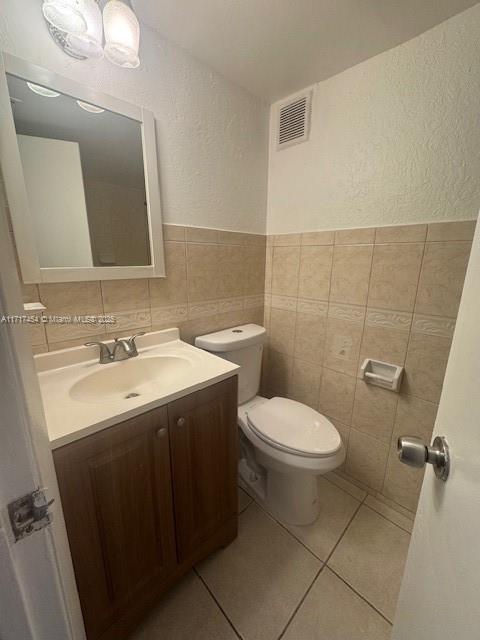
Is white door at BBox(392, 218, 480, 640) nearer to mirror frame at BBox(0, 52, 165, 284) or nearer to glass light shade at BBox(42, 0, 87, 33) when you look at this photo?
mirror frame at BBox(0, 52, 165, 284)

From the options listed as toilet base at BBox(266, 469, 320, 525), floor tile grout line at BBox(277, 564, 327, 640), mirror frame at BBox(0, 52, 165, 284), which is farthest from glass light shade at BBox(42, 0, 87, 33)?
floor tile grout line at BBox(277, 564, 327, 640)

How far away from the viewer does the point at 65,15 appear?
0.77m

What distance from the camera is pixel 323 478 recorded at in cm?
154

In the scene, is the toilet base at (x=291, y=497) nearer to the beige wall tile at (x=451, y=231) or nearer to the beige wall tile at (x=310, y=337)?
the beige wall tile at (x=310, y=337)

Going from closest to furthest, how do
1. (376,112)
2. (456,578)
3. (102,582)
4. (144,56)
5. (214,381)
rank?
1. (456,578)
2. (102,582)
3. (214,381)
4. (144,56)
5. (376,112)

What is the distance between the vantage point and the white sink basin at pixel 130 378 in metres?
0.98

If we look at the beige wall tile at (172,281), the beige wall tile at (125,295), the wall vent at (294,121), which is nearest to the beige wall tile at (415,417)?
the beige wall tile at (172,281)

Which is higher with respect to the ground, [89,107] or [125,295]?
[89,107]

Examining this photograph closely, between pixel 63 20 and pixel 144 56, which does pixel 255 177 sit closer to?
pixel 144 56

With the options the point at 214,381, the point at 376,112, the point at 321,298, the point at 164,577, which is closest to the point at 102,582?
the point at 164,577

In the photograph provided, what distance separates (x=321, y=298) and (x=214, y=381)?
838 mm

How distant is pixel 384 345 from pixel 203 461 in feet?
3.23

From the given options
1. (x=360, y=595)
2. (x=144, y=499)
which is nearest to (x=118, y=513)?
(x=144, y=499)

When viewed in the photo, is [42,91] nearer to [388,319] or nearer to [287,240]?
[287,240]
